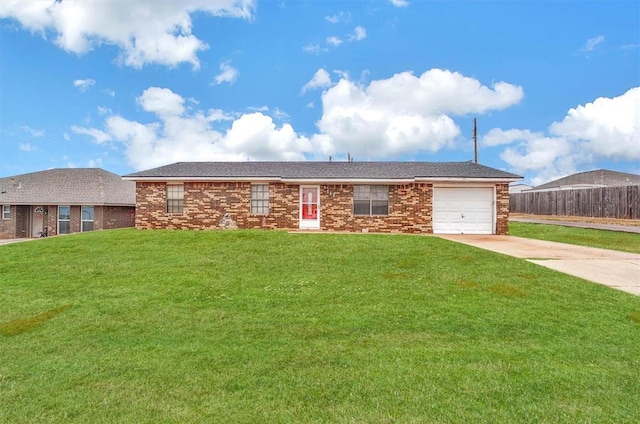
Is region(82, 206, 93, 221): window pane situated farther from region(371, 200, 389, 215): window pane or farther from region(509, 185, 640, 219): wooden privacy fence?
region(509, 185, 640, 219): wooden privacy fence

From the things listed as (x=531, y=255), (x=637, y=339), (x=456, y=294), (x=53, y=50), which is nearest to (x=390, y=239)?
(x=531, y=255)

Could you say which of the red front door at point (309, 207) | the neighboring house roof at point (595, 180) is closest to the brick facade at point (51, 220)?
the red front door at point (309, 207)

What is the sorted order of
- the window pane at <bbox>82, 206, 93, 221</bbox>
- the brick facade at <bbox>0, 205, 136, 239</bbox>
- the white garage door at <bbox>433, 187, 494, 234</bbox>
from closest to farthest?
the white garage door at <bbox>433, 187, 494, 234</bbox> < the brick facade at <bbox>0, 205, 136, 239</bbox> < the window pane at <bbox>82, 206, 93, 221</bbox>

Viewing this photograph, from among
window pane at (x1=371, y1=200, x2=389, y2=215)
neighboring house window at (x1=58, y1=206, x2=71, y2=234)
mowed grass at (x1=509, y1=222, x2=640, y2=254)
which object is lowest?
mowed grass at (x1=509, y1=222, x2=640, y2=254)

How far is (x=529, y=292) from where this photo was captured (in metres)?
7.37

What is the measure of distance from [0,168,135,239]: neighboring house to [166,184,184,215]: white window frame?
30.6ft

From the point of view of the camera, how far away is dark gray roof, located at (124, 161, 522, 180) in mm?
17922

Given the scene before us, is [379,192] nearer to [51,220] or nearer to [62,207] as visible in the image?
[62,207]

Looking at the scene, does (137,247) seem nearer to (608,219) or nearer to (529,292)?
(529,292)

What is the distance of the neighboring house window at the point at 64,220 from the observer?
83.7ft

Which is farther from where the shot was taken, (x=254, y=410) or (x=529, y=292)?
(x=529, y=292)

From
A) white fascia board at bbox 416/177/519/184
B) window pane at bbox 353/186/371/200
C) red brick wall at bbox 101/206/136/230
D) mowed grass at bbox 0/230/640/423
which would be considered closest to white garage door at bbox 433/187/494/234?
white fascia board at bbox 416/177/519/184

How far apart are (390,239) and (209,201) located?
363 inches

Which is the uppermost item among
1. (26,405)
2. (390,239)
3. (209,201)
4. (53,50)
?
(53,50)
